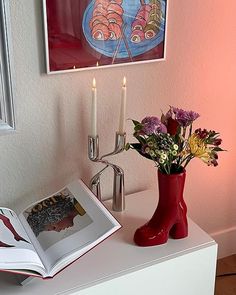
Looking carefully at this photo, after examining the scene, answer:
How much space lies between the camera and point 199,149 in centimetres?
122

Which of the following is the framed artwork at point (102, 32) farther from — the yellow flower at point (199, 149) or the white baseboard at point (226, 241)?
the white baseboard at point (226, 241)

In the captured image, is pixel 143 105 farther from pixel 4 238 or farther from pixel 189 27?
pixel 4 238

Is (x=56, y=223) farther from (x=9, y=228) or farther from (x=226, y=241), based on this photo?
(x=226, y=241)

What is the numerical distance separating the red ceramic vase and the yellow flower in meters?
0.08

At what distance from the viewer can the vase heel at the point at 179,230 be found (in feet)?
4.43

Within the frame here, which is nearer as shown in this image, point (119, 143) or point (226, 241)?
point (119, 143)

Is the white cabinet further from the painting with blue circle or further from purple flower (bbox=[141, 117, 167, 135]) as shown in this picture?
the painting with blue circle

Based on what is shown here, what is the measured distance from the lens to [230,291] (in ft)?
5.88

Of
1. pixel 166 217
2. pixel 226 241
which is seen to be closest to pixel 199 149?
pixel 166 217

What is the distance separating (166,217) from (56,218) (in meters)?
0.31

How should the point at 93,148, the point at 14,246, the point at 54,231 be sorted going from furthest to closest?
the point at 93,148
the point at 54,231
the point at 14,246

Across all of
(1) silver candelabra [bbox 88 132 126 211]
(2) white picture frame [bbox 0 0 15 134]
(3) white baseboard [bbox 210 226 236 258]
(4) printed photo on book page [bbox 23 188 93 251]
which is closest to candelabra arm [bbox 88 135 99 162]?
(1) silver candelabra [bbox 88 132 126 211]

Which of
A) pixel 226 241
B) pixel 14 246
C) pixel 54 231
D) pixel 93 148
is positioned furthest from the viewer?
pixel 226 241

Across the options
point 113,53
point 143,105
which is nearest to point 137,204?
point 143,105
